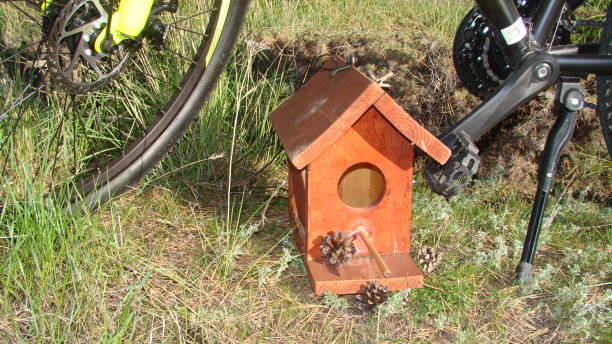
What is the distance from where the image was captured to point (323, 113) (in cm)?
197

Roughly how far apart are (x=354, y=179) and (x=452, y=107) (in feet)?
2.99

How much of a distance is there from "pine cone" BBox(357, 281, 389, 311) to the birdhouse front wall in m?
0.17

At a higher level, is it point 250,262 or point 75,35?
point 75,35

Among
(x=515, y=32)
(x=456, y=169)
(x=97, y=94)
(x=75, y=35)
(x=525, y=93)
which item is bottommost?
(x=456, y=169)

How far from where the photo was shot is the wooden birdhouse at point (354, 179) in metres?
1.87

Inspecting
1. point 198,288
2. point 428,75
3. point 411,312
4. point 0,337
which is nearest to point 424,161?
point 428,75

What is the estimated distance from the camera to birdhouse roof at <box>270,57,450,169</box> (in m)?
1.83

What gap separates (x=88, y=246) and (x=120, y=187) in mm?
258

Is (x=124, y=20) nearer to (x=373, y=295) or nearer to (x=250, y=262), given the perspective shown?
(x=250, y=262)

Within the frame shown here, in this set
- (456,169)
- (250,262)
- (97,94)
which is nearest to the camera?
(456,169)

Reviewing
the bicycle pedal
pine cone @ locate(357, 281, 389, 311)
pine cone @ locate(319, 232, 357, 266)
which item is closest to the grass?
pine cone @ locate(357, 281, 389, 311)

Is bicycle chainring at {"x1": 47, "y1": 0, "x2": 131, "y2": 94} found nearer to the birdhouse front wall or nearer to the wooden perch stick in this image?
Answer: the birdhouse front wall

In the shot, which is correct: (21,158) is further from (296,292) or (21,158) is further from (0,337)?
(296,292)

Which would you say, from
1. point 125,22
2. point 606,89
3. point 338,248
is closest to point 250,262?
point 338,248
